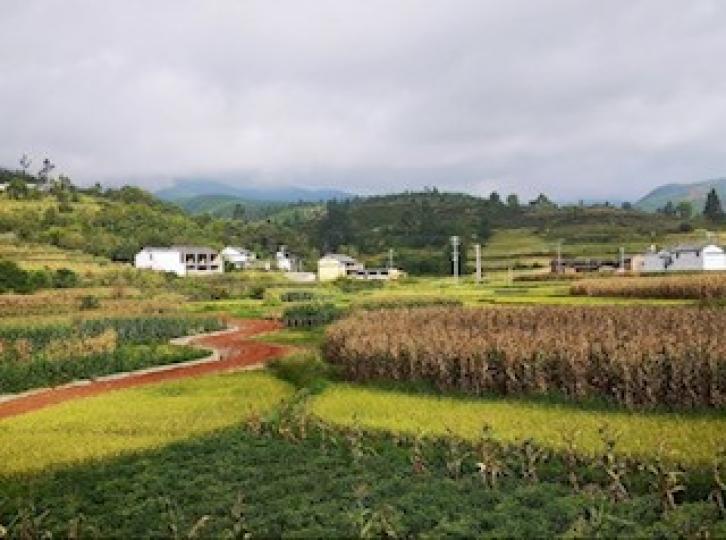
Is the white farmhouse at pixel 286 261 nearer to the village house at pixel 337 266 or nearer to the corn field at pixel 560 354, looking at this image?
the village house at pixel 337 266

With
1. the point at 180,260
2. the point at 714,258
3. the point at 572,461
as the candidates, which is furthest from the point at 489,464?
the point at 180,260

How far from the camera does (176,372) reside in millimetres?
34406

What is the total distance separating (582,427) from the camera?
1842cm

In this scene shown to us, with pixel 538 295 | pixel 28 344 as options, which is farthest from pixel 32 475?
pixel 538 295

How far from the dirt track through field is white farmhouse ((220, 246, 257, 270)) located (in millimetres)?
84910

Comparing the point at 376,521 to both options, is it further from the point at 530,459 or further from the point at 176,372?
the point at 176,372

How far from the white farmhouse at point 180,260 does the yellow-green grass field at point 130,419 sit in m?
90.2

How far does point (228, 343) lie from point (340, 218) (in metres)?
140

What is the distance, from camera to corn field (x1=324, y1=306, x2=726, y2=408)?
66.3 ft

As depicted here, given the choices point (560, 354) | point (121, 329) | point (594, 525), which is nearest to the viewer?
point (594, 525)

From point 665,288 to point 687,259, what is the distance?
51.8 m

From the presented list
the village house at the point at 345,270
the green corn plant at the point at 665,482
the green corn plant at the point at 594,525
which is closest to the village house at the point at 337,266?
the village house at the point at 345,270

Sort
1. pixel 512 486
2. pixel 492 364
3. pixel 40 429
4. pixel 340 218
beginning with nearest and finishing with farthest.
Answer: pixel 512 486, pixel 40 429, pixel 492 364, pixel 340 218

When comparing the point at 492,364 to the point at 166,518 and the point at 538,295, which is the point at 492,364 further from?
the point at 538,295
